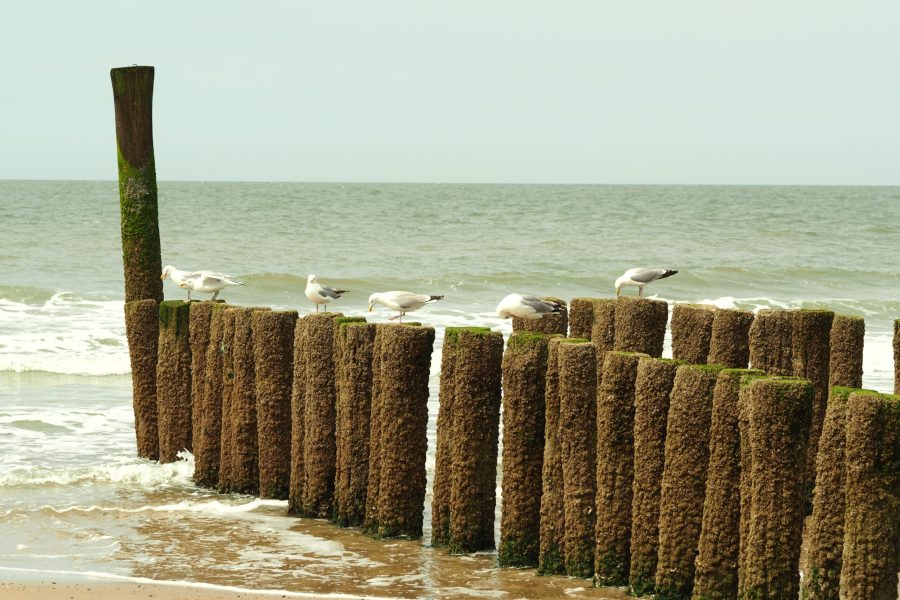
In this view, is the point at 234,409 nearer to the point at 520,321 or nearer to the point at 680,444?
the point at 520,321

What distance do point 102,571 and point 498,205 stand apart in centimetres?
5316

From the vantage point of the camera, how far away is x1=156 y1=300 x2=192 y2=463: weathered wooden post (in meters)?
9.77

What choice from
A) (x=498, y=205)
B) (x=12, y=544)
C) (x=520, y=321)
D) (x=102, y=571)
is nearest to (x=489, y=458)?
(x=520, y=321)

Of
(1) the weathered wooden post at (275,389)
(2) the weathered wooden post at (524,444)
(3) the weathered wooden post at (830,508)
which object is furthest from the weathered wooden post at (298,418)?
(3) the weathered wooden post at (830,508)

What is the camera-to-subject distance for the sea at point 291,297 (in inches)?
295

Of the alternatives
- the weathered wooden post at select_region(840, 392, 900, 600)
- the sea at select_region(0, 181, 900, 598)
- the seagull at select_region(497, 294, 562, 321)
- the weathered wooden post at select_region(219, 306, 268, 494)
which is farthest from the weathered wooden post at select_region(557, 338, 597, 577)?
the weathered wooden post at select_region(219, 306, 268, 494)

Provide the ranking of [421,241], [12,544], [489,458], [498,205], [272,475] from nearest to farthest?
[489,458], [12,544], [272,475], [421,241], [498,205]

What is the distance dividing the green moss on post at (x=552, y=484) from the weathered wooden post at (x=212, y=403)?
319 cm

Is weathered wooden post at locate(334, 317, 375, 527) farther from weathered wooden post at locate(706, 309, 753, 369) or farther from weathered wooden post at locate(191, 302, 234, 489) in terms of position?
weathered wooden post at locate(706, 309, 753, 369)

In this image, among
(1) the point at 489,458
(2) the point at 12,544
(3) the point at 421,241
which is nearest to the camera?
(1) the point at 489,458

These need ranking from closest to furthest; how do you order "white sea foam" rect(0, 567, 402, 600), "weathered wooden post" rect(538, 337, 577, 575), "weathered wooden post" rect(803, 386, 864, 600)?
"weathered wooden post" rect(803, 386, 864, 600) < "white sea foam" rect(0, 567, 402, 600) < "weathered wooden post" rect(538, 337, 577, 575)

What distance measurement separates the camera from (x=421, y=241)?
36688mm

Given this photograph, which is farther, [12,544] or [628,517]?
[12,544]

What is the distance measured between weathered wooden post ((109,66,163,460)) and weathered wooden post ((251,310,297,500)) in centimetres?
173
